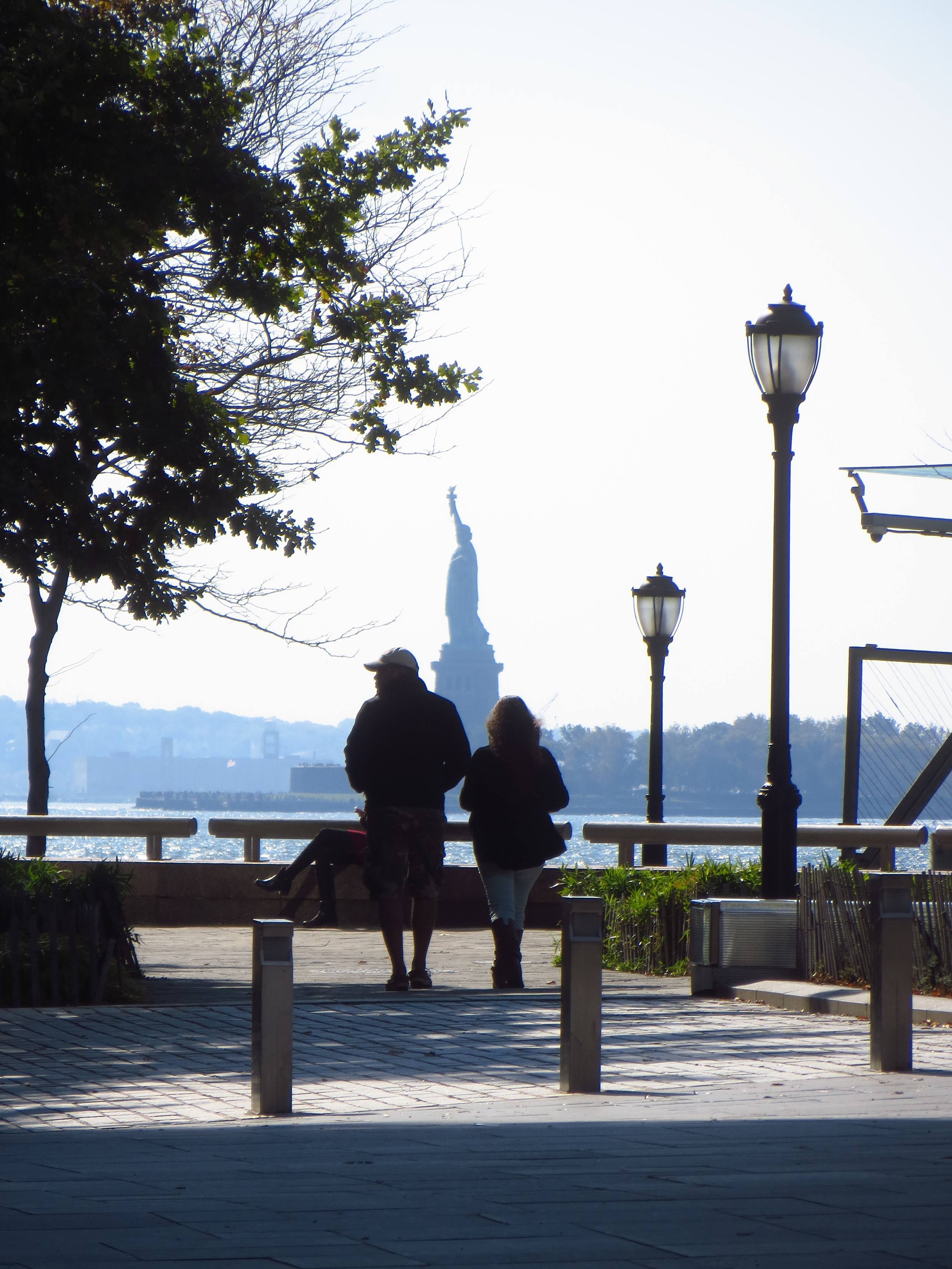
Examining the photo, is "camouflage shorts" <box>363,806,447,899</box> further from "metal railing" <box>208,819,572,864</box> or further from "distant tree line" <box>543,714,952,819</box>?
Result: "distant tree line" <box>543,714,952,819</box>

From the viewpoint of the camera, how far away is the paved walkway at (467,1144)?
3.80 m

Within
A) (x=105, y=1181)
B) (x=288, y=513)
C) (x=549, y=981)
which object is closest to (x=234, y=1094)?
(x=105, y=1181)

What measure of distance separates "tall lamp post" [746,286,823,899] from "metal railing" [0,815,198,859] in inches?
276

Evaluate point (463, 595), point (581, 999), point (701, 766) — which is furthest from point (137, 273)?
point (463, 595)

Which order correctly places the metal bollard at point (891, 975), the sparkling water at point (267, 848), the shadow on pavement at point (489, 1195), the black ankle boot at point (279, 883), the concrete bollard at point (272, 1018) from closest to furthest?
the shadow on pavement at point (489, 1195) → the concrete bollard at point (272, 1018) → the metal bollard at point (891, 975) → the black ankle boot at point (279, 883) → the sparkling water at point (267, 848)

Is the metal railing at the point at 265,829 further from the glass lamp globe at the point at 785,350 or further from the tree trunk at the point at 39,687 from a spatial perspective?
the glass lamp globe at the point at 785,350

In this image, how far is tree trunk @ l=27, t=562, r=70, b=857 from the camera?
18.9 meters

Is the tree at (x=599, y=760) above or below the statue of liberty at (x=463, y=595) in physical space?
below

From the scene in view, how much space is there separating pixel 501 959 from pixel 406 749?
149 centimetres

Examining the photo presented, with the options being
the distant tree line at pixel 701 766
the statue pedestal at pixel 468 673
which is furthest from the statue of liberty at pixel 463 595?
the distant tree line at pixel 701 766

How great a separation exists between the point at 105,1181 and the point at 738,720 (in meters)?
137

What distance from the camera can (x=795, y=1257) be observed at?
143 inches

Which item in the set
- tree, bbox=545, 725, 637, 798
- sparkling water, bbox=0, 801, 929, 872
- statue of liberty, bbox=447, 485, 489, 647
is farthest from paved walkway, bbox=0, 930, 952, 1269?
statue of liberty, bbox=447, 485, 489, 647

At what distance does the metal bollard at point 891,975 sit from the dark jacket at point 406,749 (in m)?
3.16
